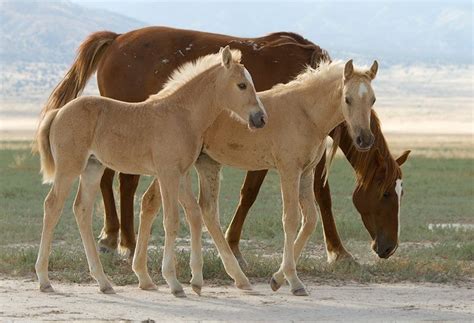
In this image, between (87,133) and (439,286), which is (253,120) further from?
(439,286)

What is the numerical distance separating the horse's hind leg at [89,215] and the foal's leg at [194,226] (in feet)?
2.35

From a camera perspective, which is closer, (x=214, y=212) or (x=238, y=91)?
(x=238, y=91)

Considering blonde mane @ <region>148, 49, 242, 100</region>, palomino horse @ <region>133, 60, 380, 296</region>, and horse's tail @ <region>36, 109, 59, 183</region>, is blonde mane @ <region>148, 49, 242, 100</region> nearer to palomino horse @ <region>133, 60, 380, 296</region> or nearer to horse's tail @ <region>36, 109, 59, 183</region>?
palomino horse @ <region>133, 60, 380, 296</region>

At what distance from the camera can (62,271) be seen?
414 inches

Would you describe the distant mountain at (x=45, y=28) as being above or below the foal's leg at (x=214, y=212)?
above

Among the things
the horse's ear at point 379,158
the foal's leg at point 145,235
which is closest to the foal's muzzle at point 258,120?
the foal's leg at point 145,235

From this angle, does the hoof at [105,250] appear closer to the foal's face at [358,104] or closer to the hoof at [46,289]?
the hoof at [46,289]

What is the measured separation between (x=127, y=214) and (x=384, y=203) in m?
2.58

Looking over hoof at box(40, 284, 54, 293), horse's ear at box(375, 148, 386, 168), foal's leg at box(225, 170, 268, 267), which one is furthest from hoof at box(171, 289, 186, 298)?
horse's ear at box(375, 148, 386, 168)

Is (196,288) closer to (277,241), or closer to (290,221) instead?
(290,221)

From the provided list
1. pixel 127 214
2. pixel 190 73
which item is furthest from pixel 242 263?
pixel 190 73

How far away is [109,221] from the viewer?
11.7 meters

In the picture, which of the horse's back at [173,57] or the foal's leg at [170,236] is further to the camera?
the horse's back at [173,57]

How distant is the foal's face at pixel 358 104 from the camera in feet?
29.7
